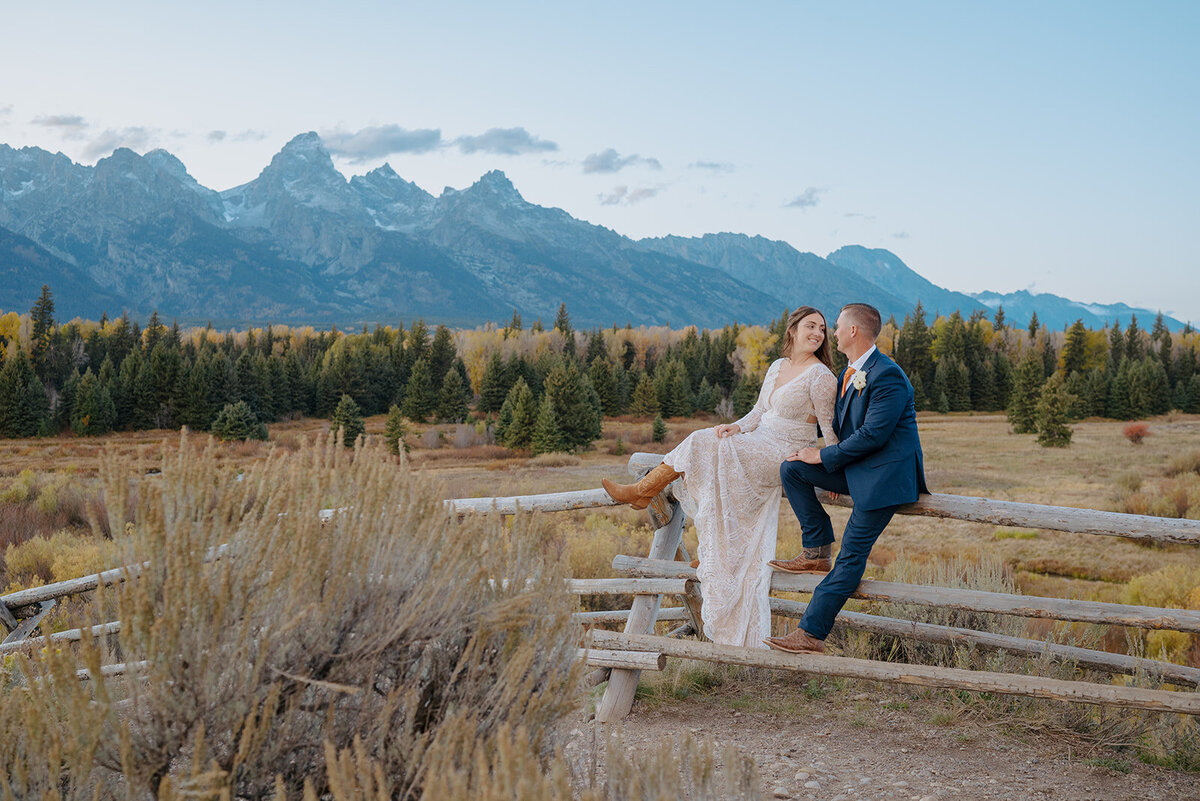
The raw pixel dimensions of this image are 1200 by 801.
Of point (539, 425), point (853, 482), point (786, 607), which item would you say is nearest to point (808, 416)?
point (853, 482)

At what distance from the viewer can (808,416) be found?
183 inches

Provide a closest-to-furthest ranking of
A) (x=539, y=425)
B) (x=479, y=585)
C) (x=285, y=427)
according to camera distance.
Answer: (x=479, y=585) → (x=539, y=425) → (x=285, y=427)

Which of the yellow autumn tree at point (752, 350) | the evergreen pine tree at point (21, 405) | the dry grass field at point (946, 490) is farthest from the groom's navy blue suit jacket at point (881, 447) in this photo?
the yellow autumn tree at point (752, 350)

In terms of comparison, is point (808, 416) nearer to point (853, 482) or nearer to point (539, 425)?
point (853, 482)

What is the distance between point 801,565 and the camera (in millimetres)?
4465

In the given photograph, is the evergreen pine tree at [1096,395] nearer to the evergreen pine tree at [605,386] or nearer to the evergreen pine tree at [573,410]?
the evergreen pine tree at [605,386]

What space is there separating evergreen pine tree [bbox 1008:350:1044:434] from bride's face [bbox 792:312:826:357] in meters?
51.6

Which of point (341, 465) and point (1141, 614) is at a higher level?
point (341, 465)

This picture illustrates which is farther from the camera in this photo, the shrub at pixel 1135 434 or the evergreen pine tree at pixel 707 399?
the evergreen pine tree at pixel 707 399

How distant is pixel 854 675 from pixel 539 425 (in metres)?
41.5

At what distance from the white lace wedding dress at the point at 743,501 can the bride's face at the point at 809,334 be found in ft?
0.40

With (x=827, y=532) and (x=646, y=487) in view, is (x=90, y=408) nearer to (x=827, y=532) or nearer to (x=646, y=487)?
(x=646, y=487)

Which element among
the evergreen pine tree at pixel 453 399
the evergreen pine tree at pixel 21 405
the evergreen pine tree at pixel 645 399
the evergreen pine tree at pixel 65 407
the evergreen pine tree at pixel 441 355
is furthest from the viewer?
the evergreen pine tree at pixel 441 355

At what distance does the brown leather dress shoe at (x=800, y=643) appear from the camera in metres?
4.20
